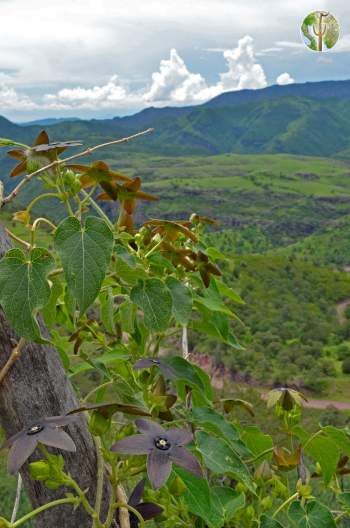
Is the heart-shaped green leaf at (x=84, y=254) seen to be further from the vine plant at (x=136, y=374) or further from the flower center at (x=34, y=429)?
the flower center at (x=34, y=429)

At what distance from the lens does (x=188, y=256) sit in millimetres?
1738

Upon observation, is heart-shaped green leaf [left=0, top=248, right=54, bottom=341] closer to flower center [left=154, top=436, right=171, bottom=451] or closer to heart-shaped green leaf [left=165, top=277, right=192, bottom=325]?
flower center [left=154, top=436, right=171, bottom=451]

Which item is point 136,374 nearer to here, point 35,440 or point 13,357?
Answer: point 13,357

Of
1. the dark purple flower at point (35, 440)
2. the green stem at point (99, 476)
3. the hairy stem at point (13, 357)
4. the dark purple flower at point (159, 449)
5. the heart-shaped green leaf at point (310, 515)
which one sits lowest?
the heart-shaped green leaf at point (310, 515)

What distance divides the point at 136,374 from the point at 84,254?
74cm

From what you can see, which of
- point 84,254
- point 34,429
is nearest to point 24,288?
point 84,254

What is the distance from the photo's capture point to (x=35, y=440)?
107 centimetres

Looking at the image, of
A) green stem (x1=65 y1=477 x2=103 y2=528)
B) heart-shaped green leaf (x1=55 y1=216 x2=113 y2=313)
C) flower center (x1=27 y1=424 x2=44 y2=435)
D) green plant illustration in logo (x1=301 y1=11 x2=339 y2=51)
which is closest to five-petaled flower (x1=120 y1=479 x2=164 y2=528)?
green stem (x1=65 y1=477 x2=103 y2=528)

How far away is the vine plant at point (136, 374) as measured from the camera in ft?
3.71

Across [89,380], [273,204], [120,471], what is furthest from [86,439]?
[273,204]

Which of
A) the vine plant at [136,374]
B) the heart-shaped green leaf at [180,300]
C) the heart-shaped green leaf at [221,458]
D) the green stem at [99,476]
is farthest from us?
the heart-shaped green leaf at [180,300]

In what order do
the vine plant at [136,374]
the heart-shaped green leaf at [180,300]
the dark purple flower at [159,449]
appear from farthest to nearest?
the heart-shaped green leaf at [180,300] < the vine plant at [136,374] < the dark purple flower at [159,449]

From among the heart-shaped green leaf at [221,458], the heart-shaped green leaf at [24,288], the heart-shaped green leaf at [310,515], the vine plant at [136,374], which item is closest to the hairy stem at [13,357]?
the vine plant at [136,374]

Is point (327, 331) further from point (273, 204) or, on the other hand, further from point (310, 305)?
point (273, 204)
